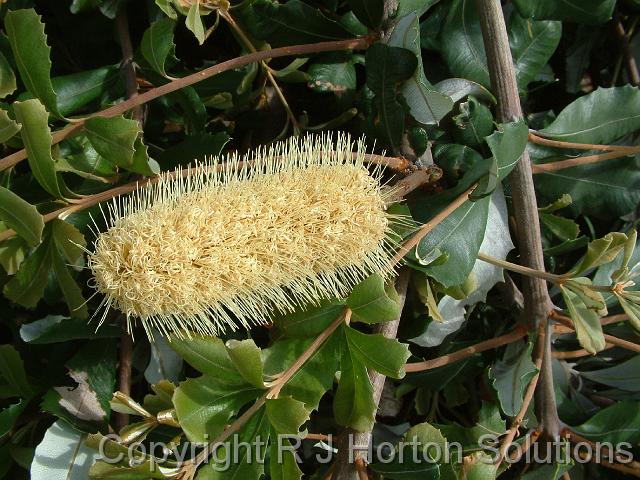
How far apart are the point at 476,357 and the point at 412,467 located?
325 millimetres

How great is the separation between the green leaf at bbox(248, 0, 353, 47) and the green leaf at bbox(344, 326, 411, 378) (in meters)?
0.48

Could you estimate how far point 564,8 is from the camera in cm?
98

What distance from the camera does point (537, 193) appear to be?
1146 mm

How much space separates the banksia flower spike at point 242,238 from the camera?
2.45 ft

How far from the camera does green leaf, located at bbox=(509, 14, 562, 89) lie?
1.09 m

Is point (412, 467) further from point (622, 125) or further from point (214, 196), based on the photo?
point (622, 125)

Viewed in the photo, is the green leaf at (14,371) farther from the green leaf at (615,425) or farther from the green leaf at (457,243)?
the green leaf at (615,425)

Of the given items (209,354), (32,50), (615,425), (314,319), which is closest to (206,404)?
(209,354)

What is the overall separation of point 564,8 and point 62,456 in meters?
1.05

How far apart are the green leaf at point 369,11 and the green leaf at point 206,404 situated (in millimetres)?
571

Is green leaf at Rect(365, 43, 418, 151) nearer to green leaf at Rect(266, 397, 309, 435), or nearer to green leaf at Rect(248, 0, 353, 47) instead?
green leaf at Rect(248, 0, 353, 47)

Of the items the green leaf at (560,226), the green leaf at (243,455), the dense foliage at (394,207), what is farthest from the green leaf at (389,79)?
the green leaf at (243,455)

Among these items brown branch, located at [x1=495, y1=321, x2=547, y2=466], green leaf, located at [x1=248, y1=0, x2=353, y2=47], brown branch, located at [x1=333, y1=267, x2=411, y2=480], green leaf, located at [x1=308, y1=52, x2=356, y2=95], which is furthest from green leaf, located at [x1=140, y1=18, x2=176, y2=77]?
brown branch, located at [x1=495, y1=321, x2=547, y2=466]

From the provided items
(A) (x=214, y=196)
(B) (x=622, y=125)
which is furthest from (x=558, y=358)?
(A) (x=214, y=196)
